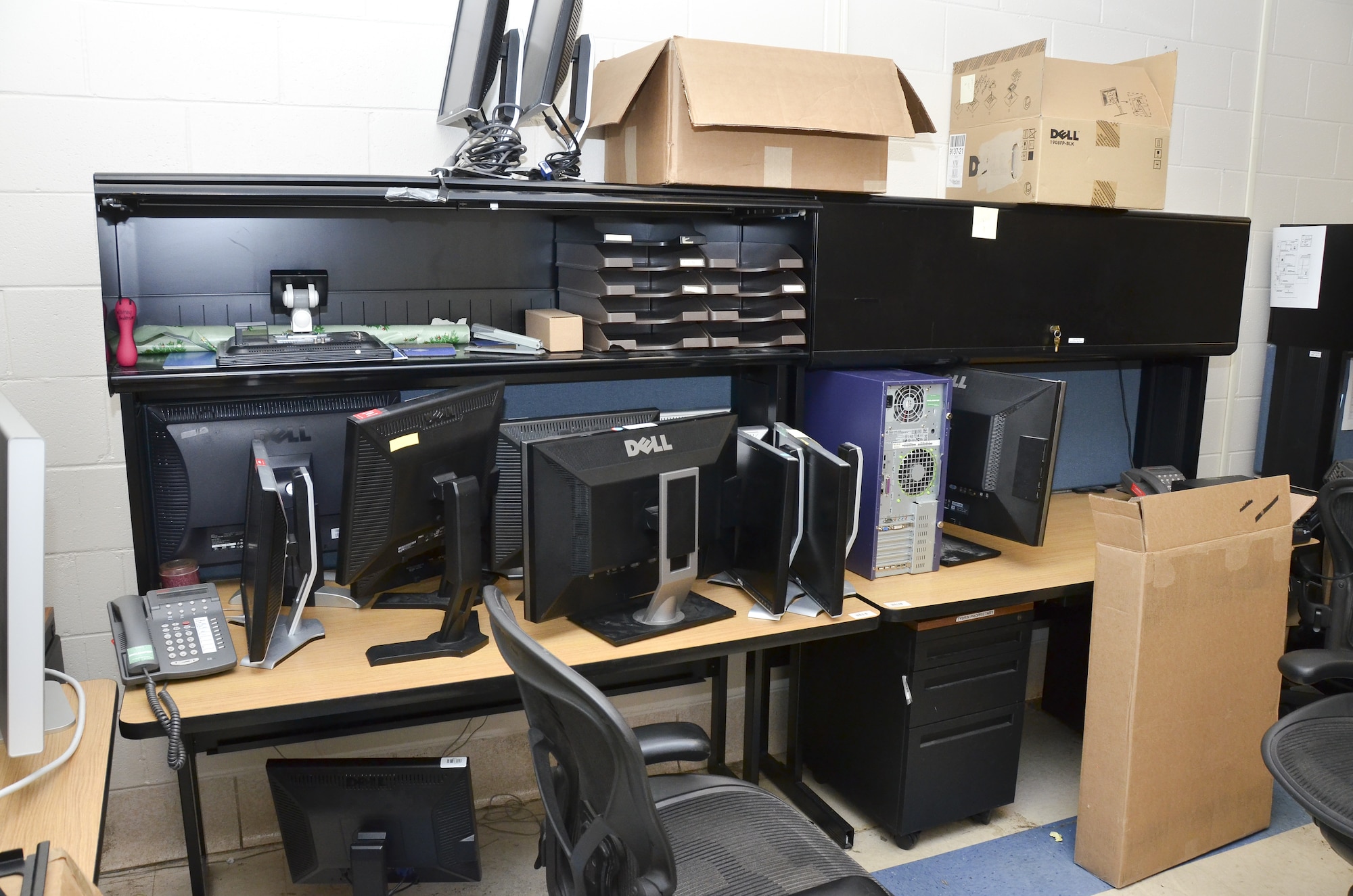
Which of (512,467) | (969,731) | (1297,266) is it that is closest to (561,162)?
(512,467)

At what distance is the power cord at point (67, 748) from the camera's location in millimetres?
1373

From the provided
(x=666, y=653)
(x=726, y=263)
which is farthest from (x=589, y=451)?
(x=726, y=263)

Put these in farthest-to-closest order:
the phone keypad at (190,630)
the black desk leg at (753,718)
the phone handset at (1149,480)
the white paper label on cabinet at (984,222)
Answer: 1. the phone handset at (1149,480)
2. the white paper label on cabinet at (984,222)
3. the black desk leg at (753,718)
4. the phone keypad at (190,630)

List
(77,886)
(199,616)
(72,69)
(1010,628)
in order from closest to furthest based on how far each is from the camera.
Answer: (77,886), (199,616), (72,69), (1010,628)

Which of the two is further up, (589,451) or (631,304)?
(631,304)

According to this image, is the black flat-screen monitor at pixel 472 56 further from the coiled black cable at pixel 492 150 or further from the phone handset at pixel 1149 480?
the phone handset at pixel 1149 480

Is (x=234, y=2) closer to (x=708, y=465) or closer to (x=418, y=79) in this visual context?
(x=418, y=79)

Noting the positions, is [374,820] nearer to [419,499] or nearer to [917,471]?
[419,499]

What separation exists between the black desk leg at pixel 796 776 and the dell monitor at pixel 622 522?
68 centimetres

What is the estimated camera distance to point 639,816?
4.11 feet

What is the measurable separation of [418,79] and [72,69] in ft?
2.36

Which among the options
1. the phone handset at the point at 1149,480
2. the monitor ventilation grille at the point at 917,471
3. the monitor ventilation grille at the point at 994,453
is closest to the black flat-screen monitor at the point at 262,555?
the monitor ventilation grille at the point at 917,471

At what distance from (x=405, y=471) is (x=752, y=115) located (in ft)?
3.47

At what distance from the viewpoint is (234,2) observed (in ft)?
7.11
